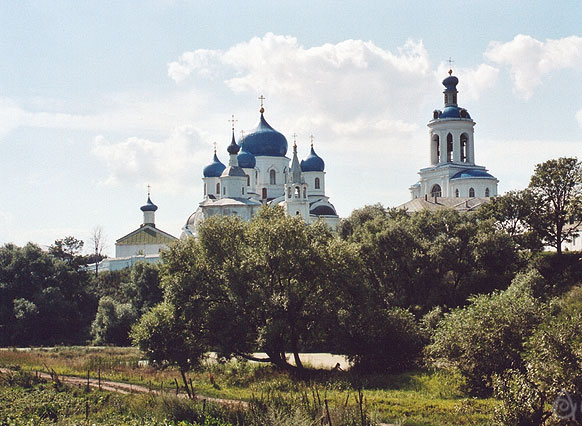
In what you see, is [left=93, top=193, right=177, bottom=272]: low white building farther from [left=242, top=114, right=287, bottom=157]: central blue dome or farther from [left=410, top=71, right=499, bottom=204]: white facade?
[left=410, top=71, right=499, bottom=204]: white facade

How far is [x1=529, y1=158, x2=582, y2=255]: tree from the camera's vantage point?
37.3 metres

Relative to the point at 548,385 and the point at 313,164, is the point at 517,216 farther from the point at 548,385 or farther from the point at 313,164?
the point at 313,164

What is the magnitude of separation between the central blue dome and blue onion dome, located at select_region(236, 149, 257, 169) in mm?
1652

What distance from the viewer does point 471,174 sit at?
62.0 meters

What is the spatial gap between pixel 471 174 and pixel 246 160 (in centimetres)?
2087

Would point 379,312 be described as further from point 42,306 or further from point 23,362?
point 42,306

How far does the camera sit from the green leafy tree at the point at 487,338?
20.7m

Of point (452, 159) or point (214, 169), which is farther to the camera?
→ point (214, 169)

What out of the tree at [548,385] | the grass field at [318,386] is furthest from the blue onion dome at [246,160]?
the tree at [548,385]

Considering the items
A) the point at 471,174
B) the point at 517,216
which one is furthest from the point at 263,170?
the point at 517,216

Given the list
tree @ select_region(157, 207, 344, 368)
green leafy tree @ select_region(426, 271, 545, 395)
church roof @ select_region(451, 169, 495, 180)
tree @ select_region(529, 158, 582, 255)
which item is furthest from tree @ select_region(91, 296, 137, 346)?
church roof @ select_region(451, 169, 495, 180)

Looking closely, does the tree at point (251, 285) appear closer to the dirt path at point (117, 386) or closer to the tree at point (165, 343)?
the tree at point (165, 343)

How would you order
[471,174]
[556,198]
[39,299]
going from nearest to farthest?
1. [556,198]
2. [39,299]
3. [471,174]

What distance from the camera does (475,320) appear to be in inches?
854
